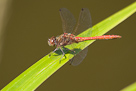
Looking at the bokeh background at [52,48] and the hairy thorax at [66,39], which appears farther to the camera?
the bokeh background at [52,48]

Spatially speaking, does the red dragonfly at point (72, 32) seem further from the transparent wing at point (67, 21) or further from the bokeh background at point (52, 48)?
the bokeh background at point (52, 48)

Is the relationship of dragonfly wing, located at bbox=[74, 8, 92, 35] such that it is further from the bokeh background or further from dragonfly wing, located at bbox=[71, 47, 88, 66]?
the bokeh background

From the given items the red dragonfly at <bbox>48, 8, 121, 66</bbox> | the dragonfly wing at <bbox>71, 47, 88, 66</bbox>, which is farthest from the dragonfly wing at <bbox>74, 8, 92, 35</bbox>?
the dragonfly wing at <bbox>71, 47, 88, 66</bbox>

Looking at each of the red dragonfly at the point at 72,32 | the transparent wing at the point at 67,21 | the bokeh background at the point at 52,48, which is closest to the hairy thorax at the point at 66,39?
the red dragonfly at the point at 72,32

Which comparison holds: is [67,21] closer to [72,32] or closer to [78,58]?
[72,32]

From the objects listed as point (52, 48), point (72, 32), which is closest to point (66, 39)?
point (72, 32)

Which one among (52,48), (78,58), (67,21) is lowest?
(52,48)

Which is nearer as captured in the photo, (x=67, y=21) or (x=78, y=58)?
(x=78, y=58)

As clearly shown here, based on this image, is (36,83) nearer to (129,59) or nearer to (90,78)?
(90,78)
